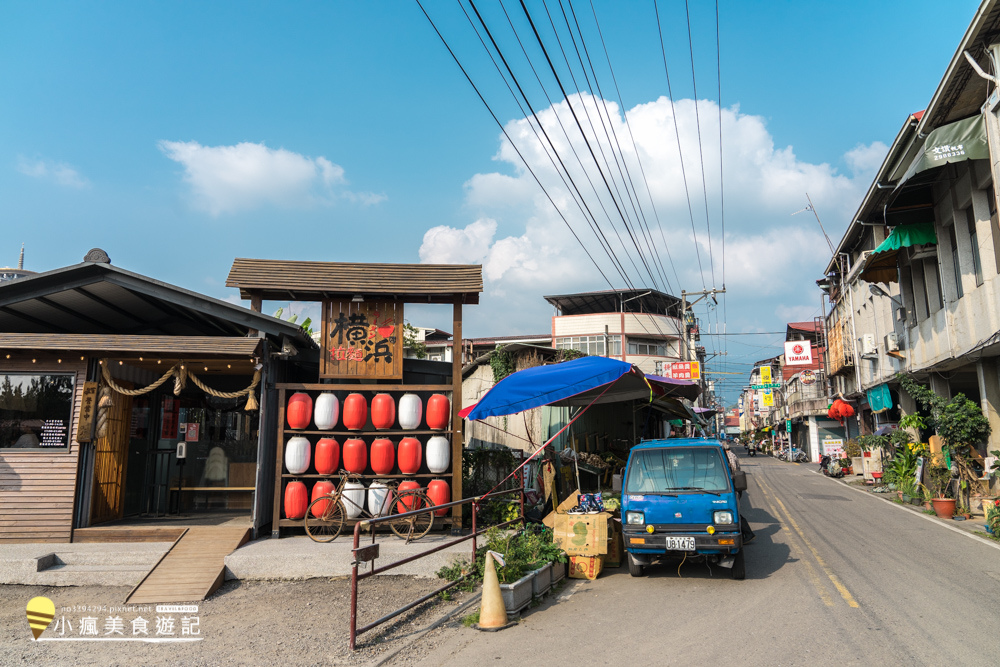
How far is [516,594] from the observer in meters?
7.08

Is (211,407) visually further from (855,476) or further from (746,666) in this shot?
(855,476)

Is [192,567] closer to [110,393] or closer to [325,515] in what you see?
[325,515]

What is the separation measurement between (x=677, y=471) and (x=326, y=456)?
617cm

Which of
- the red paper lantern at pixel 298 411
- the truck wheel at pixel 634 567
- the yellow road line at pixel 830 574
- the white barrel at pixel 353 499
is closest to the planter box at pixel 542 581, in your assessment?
the truck wheel at pixel 634 567

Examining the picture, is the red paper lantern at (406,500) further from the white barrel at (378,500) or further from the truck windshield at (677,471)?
the truck windshield at (677,471)

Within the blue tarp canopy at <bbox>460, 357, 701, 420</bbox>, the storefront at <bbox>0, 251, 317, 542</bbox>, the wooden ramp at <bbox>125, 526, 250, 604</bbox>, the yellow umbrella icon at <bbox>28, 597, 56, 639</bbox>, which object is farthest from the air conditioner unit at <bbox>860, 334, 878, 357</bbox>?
the yellow umbrella icon at <bbox>28, 597, 56, 639</bbox>

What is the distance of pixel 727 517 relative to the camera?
8.17 meters

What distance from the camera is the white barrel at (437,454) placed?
1098 cm

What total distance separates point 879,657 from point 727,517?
2840mm

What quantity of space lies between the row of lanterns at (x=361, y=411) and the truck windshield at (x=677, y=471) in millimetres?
A: 3789

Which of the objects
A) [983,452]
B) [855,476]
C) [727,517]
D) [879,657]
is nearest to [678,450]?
[727,517]

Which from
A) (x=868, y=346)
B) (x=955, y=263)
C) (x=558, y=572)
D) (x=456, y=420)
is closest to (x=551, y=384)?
(x=456, y=420)

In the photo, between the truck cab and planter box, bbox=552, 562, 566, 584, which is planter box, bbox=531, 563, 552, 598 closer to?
planter box, bbox=552, 562, 566, 584

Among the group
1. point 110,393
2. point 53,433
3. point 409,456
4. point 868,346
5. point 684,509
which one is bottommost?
point 684,509
